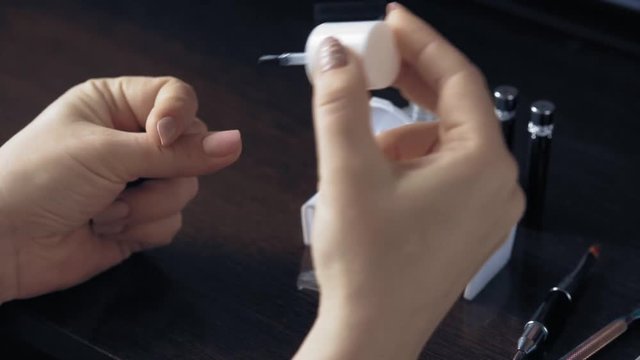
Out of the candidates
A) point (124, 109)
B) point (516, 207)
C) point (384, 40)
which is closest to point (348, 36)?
point (384, 40)

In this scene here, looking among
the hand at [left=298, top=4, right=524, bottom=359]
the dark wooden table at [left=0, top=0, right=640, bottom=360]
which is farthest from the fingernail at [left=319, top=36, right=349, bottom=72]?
the dark wooden table at [left=0, top=0, right=640, bottom=360]

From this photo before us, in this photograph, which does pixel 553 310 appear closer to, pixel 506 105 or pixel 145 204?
pixel 506 105

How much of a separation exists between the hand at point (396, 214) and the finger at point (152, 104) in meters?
0.18

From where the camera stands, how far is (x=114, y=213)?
692mm

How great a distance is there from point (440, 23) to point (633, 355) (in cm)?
48

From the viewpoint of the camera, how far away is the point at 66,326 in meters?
0.65

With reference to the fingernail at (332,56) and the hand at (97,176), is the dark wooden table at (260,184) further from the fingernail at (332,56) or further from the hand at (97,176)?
the fingernail at (332,56)

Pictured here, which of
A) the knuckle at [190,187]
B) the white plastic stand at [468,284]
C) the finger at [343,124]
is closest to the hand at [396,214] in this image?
the finger at [343,124]

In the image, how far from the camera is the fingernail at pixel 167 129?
615mm

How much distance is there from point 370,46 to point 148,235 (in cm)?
28

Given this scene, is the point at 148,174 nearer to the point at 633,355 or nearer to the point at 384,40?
the point at 384,40

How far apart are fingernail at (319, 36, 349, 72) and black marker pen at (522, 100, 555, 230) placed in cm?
25

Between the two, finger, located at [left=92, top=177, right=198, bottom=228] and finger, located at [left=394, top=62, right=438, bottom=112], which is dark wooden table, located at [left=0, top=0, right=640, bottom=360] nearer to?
finger, located at [left=92, top=177, right=198, bottom=228]

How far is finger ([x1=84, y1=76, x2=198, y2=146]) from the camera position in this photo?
0.62 m
